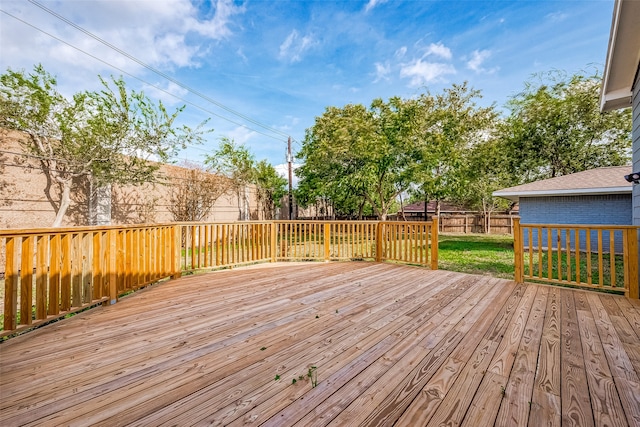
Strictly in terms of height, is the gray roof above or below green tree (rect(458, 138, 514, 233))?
below

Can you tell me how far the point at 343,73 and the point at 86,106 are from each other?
321 inches

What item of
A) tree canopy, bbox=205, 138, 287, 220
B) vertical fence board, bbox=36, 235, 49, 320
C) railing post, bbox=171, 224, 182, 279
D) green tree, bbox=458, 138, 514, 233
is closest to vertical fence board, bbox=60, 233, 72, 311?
vertical fence board, bbox=36, 235, 49, 320

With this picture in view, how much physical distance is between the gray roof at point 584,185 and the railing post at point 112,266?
10160mm

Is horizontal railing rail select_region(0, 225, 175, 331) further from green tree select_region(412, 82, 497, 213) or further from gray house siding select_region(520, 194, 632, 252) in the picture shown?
gray house siding select_region(520, 194, 632, 252)

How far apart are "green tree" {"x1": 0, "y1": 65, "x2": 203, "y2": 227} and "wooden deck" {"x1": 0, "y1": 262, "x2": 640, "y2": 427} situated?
13.2 feet

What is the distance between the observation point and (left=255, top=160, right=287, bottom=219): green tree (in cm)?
1059

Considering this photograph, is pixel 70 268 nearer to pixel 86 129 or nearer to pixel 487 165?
pixel 86 129

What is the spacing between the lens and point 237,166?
30.6ft

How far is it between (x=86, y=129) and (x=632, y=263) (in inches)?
361

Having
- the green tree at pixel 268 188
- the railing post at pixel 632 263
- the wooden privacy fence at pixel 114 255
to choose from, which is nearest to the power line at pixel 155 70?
the green tree at pixel 268 188

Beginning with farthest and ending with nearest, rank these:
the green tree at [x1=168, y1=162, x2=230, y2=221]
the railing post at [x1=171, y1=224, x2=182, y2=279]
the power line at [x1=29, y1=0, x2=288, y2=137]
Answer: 1. the green tree at [x1=168, y1=162, x2=230, y2=221]
2. the power line at [x1=29, y1=0, x2=288, y2=137]
3. the railing post at [x1=171, y1=224, x2=182, y2=279]

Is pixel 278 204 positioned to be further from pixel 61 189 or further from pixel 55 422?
pixel 55 422

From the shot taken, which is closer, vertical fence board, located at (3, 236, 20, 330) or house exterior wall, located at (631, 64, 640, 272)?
vertical fence board, located at (3, 236, 20, 330)

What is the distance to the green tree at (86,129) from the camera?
15.8 ft
